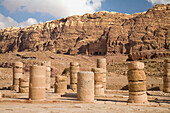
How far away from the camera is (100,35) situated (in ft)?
307

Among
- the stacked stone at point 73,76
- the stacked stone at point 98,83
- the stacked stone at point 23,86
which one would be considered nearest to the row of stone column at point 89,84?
the stacked stone at point 98,83

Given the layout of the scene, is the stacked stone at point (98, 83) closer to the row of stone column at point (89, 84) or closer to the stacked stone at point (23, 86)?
the row of stone column at point (89, 84)

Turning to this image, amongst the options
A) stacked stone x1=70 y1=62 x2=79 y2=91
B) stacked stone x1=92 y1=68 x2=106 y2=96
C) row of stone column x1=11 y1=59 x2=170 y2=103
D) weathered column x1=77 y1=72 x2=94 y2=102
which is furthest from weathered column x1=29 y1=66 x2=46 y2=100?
stacked stone x1=70 y1=62 x2=79 y2=91

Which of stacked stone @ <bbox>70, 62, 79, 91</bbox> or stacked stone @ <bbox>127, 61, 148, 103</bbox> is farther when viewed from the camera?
stacked stone @ <bbox>70, 62, 79, 91</bbox>

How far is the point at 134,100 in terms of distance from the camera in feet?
35.2

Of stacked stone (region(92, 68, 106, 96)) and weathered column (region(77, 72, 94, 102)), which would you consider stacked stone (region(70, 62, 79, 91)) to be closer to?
stacked stone (region(92, 68, 106, 96))

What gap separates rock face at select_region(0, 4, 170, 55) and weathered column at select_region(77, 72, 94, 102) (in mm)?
53270

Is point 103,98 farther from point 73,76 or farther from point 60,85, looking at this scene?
point 73,76

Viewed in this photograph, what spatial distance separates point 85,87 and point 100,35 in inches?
3294

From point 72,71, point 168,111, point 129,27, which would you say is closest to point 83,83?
point 168,111

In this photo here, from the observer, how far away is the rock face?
7244cm

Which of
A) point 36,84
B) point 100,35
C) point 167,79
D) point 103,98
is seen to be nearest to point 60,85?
point 103,98

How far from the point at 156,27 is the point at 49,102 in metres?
74.3

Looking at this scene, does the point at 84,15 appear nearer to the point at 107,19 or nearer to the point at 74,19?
the point at 74,19
